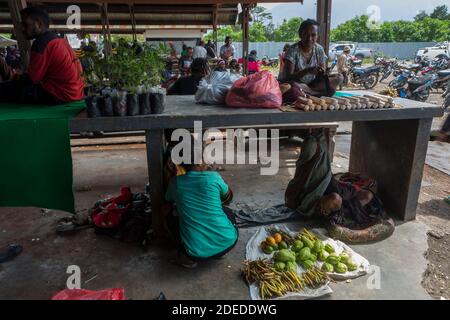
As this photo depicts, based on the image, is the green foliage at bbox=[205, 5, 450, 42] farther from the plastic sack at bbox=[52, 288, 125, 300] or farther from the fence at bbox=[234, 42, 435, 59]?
the plastic sack at bbox=[52, 288, 125, 300]

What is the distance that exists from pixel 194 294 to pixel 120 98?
169 centimetres

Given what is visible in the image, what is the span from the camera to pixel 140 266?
2920mm

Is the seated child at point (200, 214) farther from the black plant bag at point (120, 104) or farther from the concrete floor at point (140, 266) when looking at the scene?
the black plant bag at point (120, 104)

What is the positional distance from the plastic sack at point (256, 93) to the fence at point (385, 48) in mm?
26865

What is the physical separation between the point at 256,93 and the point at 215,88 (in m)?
0.50

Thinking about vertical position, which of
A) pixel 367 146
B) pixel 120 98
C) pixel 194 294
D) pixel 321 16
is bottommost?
pixel 194 294

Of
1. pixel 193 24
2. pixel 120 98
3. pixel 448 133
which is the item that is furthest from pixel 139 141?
pixel 448 133

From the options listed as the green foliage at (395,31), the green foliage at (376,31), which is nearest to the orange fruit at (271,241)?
the green foliage at (376,31)

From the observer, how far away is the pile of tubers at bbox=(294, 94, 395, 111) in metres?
3.15

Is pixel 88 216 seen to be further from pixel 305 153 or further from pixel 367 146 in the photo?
pixel 367 146

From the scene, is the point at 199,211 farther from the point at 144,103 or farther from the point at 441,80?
the point at 441,80

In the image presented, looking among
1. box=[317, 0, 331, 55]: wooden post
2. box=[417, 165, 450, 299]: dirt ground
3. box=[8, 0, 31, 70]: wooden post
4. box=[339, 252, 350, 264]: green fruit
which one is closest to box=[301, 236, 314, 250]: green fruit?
box=[339, 252, 350, 264]: green fruit

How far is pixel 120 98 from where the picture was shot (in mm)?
2820

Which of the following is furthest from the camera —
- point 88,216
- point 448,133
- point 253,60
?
point 253,60
